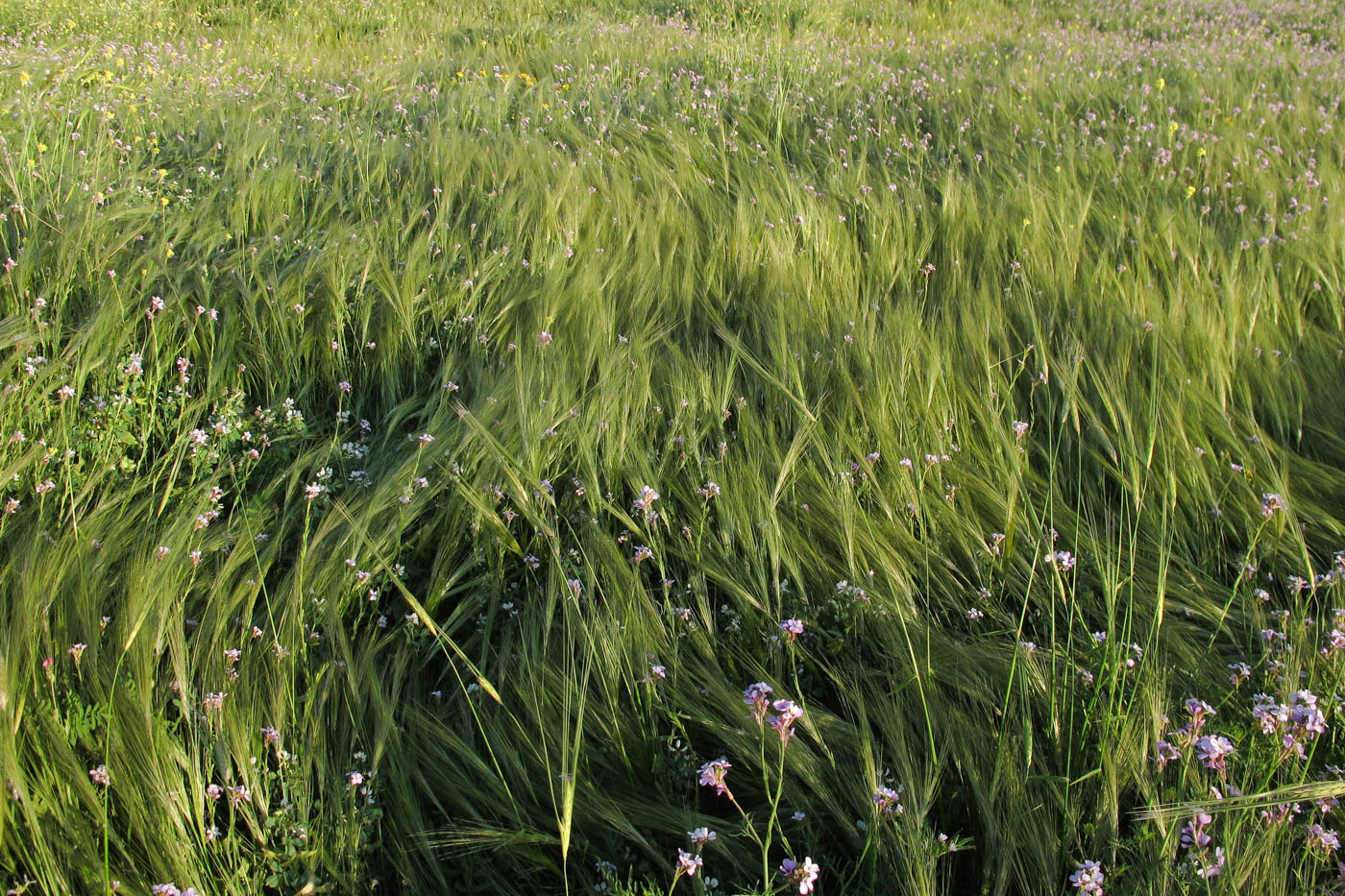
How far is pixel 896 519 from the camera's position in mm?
1887

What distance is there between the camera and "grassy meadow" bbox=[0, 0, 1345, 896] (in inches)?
50.2

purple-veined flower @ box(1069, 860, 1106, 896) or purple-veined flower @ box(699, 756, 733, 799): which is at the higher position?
purple-veined flower @ box(699, 756, 733, 799)

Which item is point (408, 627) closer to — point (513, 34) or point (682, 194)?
point (682, 194)

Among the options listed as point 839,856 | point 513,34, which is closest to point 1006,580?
point 839,856

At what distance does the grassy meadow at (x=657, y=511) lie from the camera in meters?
1.28

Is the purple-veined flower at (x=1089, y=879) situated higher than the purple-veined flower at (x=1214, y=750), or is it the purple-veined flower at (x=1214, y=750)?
the purple-veined flower at (x=1214, y=750)

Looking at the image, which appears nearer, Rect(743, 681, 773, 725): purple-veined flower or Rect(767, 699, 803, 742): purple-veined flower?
Rect(767, 699, 803, 742): purple-veined flower

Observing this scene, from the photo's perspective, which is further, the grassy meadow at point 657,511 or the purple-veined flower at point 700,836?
the grassy meadow at point 657,511

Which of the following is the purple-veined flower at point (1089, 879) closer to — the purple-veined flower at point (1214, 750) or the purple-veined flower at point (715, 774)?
the purple-veined flower at point (1214, 750)

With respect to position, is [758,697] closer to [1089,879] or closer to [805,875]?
[805,875]

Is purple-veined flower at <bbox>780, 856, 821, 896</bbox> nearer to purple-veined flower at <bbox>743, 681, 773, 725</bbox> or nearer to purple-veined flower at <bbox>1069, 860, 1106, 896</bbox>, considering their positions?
purple-veined flower at <bbox>743, 681, 773, 725</bbox>

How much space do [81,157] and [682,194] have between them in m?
2.23

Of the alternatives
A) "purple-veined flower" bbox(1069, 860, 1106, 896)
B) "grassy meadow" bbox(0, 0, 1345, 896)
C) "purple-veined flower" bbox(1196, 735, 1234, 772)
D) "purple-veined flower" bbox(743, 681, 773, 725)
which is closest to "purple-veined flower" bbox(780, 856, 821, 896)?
"grassy meadow" bbox(0, 0, 1345, 896)

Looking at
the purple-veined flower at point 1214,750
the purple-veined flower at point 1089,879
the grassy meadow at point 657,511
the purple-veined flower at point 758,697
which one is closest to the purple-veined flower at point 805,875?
the grassy meadow at point 657,511
